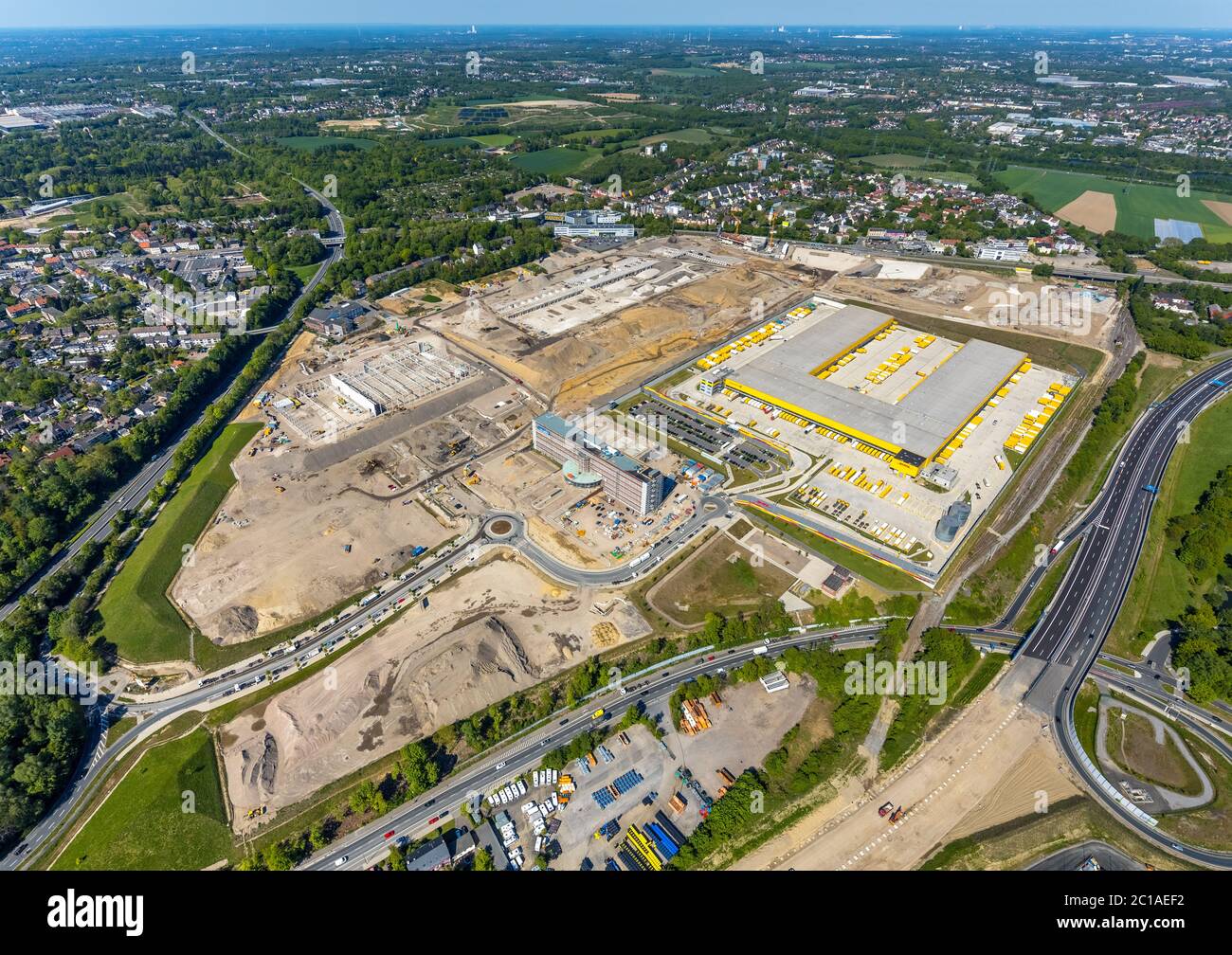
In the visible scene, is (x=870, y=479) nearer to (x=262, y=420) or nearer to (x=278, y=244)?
(x=262, y=420)

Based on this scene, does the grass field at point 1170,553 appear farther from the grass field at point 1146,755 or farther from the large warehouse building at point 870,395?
the large warehouse building at point 870,395

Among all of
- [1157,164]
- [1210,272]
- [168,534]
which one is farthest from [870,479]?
[1157,164]

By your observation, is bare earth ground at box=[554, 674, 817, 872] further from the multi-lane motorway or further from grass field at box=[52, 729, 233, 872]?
grass field at box=[52, 729, 233, 872]

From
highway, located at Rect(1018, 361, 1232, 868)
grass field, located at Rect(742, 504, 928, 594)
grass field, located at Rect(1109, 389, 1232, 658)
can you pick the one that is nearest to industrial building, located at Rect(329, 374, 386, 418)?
grass field, located at Rect(742, 504, 928, 594)

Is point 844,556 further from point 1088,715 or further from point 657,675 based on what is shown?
point 657,675

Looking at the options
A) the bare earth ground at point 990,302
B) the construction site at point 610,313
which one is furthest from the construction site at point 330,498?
the bare earth ground at point 990,302
